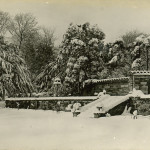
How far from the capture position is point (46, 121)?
18.1ft

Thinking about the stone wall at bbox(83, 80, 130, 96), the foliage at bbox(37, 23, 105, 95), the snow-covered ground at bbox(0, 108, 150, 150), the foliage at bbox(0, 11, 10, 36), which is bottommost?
the snow-covered ground at bbox(0, 108, 150, 150)

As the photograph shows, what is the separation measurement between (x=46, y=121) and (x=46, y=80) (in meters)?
2.74

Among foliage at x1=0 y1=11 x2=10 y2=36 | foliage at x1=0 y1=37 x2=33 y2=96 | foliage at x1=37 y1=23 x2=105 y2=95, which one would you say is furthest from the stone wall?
foliage at x1=0 y1=11 x2=10 y2=36

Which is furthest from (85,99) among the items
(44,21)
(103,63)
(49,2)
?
(49,2)

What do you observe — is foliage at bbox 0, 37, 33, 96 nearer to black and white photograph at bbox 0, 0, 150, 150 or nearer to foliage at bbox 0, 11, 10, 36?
black and white photograph at bbox 0, 0, 150, 150

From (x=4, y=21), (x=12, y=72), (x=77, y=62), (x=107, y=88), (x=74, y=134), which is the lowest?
(x=74, y=134)

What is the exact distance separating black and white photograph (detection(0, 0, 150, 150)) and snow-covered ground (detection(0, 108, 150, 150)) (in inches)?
0.4

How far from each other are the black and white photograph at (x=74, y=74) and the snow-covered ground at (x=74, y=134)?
1 cm

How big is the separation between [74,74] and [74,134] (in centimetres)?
345

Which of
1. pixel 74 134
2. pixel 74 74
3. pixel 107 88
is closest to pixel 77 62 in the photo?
pixel 74 74

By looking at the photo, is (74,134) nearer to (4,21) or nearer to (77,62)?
(4,21)

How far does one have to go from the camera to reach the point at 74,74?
8.09m

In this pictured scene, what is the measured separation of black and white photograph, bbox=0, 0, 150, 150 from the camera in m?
4.74

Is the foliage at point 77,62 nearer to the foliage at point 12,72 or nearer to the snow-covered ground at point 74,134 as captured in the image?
the foliage at point 12,72
